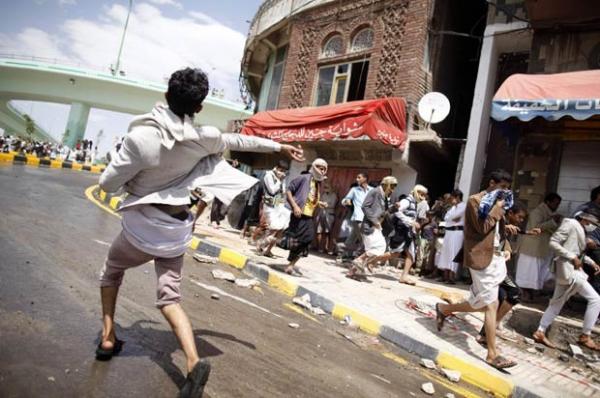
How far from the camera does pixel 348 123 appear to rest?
358 inches

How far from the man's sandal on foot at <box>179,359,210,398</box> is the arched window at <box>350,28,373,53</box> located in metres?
11.5

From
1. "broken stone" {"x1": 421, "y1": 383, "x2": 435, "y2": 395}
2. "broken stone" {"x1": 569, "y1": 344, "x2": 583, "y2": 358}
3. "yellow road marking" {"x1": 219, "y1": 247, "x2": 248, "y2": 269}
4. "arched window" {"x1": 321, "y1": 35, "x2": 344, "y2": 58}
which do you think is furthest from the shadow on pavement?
"arched window" {"x1": 321, "y1": 35, "x2": 344, "y2": 58}

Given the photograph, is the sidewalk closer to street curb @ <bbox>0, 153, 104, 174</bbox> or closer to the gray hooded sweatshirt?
the gray hooded sweatshirt

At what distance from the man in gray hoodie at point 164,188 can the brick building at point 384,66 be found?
7.69m

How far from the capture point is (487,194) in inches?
156

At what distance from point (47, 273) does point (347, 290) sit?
3.76m

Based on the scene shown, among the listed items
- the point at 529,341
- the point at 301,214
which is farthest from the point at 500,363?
the point at 301,214

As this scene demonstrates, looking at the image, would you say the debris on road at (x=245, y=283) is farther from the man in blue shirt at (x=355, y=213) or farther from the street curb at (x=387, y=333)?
the man in blue shirt at (x=355, y=213)

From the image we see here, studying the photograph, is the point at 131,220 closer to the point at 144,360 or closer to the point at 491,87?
the point at 144,360

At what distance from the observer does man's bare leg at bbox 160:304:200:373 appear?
6.57ft

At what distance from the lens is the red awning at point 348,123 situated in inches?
347

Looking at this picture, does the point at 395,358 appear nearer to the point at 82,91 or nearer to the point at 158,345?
the point at 158,345

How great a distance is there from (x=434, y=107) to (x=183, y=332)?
8.74 meters

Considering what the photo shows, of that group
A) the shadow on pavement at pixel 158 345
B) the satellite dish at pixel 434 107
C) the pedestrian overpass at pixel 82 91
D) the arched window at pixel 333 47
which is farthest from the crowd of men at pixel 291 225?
the pedestrian overpass at pixel 82 91
